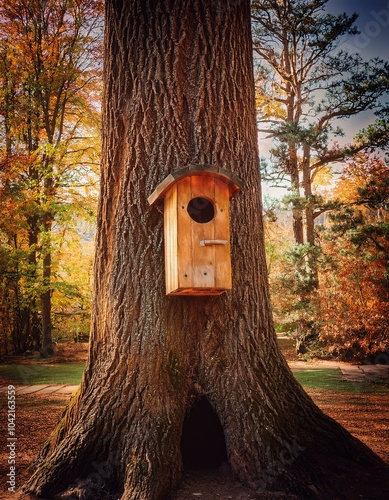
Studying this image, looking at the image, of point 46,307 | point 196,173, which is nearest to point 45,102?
point 46,307

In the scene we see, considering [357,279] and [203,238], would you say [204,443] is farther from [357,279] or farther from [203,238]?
[357,279]

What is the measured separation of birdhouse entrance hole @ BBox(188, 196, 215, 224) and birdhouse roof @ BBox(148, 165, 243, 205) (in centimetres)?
25

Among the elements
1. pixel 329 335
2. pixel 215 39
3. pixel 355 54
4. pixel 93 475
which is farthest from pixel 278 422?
pixel 355 54

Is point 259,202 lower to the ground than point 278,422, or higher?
higher

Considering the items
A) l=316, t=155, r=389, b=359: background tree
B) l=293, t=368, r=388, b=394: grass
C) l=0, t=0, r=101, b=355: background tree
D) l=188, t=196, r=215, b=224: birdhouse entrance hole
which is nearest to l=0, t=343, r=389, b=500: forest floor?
l=293, t=368, r=388, b=394: grass

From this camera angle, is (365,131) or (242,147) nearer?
(242,147)

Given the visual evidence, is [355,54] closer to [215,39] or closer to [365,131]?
[365,131]

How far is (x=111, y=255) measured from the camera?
3.15 metres

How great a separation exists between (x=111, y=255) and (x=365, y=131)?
9438 millimetres

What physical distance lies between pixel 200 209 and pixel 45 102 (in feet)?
39.5

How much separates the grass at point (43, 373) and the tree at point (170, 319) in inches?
220

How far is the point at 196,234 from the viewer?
2654 millimetres

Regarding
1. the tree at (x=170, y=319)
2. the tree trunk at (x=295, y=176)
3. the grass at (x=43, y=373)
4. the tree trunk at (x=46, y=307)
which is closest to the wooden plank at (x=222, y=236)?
the tree at (x=170, y=319)

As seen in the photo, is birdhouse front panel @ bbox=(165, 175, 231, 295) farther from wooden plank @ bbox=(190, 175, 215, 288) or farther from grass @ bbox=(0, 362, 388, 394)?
grass @ bbox=(0, 362, 388, 394)
